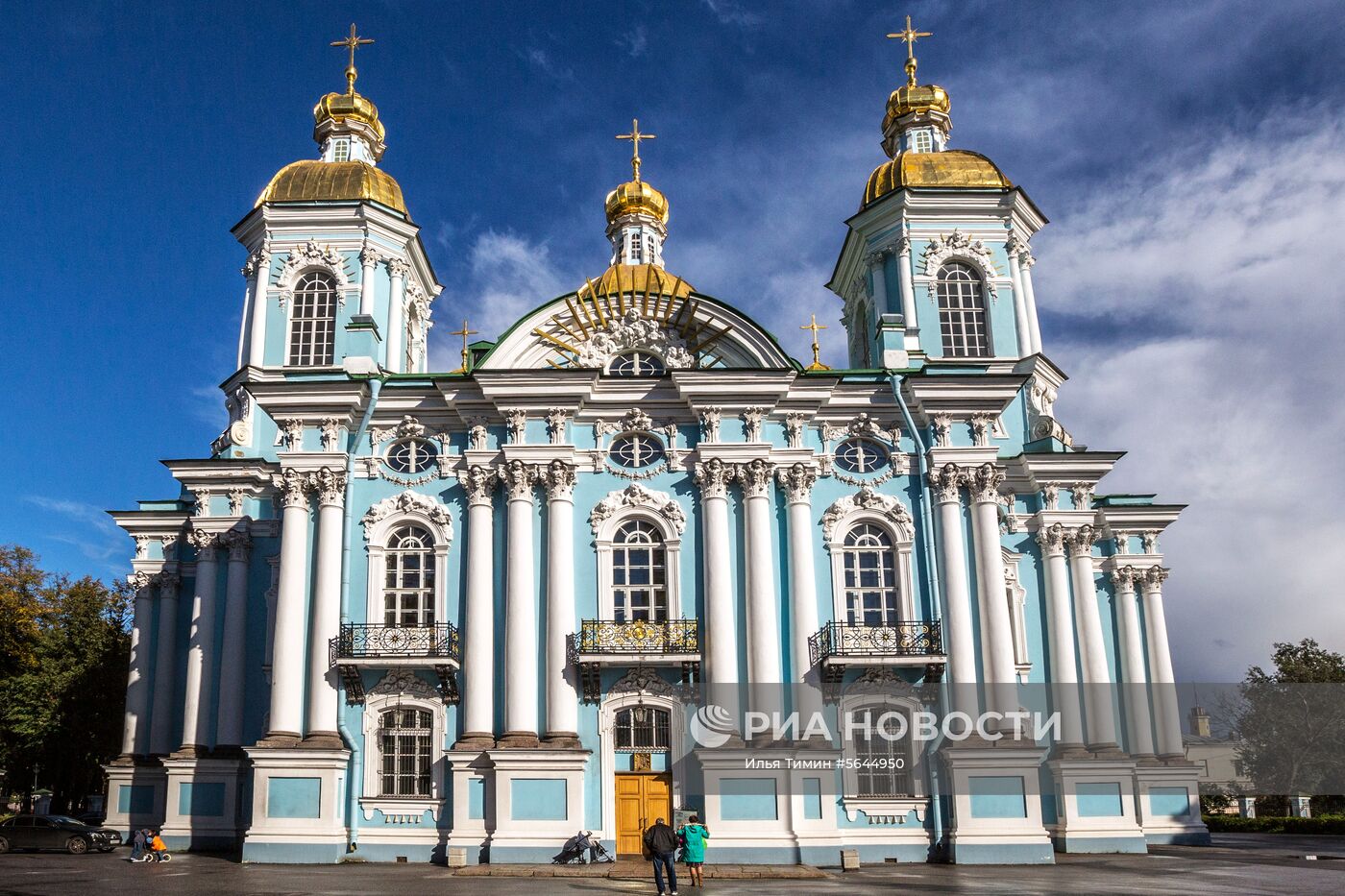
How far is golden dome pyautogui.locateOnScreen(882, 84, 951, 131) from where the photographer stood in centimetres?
3106

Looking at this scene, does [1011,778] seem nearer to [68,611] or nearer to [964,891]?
[964,891]

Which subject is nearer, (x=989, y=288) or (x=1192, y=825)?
(x=1192, y=825)

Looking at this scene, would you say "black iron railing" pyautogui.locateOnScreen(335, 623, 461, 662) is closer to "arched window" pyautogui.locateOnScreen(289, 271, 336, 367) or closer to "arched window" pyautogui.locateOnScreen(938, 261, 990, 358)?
"arched window" pyautogui.locateOnScreen(289, 271, 336, 367)

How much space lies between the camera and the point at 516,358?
23.2 m

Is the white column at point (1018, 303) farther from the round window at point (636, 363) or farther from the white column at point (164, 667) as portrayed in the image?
the white column at point (164, 667)

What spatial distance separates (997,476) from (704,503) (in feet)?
19.1

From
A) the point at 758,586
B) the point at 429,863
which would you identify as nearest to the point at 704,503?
the point at 758,586

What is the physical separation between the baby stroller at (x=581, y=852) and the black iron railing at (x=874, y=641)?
5201 mm

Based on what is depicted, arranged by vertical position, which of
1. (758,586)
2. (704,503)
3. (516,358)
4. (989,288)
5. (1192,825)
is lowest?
(1192,825)

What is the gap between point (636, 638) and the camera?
69.8 feet

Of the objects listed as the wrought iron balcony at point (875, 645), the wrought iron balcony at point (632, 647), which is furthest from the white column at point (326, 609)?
the wrought iron balcony at point (875, 645)

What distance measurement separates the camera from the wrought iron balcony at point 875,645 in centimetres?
2117

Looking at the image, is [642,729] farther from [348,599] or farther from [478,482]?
[348,599]

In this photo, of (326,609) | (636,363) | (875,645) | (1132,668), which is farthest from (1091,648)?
(326,609)
